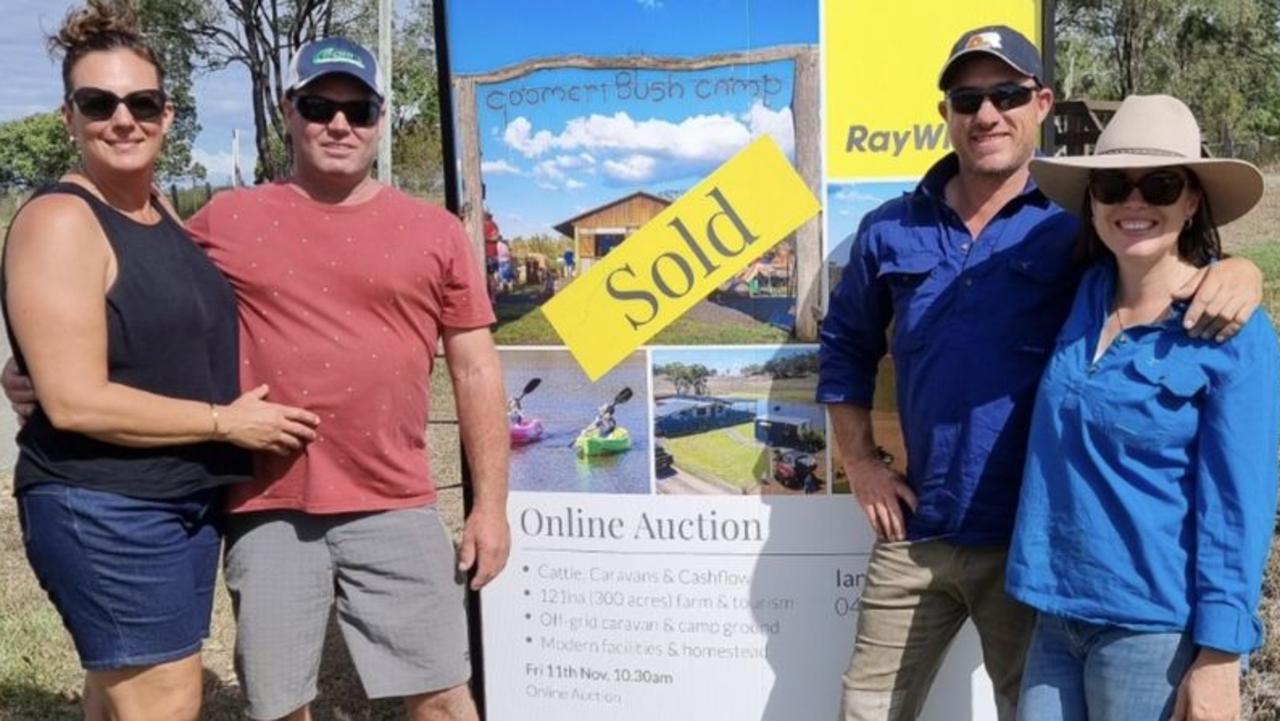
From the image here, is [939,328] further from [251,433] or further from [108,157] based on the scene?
[108,157]

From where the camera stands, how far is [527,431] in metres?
3.41

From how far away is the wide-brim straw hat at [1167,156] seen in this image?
6.98 ft

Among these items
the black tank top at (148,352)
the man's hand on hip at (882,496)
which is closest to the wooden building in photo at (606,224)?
the man's hand on hip at (882,496)

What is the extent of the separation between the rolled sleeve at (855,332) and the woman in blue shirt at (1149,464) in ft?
1.74

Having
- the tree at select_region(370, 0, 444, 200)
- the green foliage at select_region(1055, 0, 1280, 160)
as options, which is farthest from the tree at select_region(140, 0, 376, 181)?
the green foliage at select_region(1055, 0, 1280, 160)

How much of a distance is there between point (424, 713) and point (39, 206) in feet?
4.63

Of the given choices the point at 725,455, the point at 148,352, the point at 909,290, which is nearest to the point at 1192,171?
the point at 909,290

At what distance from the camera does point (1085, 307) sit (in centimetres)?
227

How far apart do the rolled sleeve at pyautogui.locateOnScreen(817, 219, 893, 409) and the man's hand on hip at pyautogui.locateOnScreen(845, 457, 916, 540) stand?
163 millimetres

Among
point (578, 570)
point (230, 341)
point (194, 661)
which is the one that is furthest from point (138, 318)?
point (578, 570)

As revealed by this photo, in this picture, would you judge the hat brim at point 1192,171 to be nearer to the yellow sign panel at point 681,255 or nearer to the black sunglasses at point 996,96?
the black sunglasses at point 996,96

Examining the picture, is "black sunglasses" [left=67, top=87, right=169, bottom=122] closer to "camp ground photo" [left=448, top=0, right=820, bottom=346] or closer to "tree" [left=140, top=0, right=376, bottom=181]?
"camp ground photo" [left=448, top=0, right=820, bottom=346]

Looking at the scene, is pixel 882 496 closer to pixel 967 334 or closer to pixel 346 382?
pixel 967 334

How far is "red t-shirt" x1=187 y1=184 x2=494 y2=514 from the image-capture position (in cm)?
268
